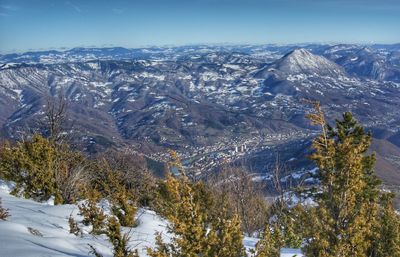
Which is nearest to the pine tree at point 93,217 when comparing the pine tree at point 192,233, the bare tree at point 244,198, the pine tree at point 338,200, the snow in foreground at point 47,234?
the snow in foreground at point 47,234

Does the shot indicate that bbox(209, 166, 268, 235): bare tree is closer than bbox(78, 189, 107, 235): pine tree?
No

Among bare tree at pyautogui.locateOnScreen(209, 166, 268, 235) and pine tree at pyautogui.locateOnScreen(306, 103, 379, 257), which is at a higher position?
pine tree at pyautogui.locateOnScreen(306, 103, 379, 257)

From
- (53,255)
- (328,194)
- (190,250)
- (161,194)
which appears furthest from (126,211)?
(328,194)

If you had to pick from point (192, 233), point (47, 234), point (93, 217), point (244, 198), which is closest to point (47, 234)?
point (47, 234)

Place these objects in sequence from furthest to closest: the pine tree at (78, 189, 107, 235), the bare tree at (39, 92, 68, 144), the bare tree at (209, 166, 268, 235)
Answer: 1. the bare tree at (209, 166, 268, 235)
2. the bare tree at (39, 92, 68, 144)
3. the pine tree at (78, 189, 107, 235)

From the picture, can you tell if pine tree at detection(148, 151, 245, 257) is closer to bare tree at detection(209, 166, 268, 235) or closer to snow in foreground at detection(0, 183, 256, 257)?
snow in foreground at detection(0, 183, 256, 257)

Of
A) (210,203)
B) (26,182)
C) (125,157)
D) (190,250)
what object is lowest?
(125,157)

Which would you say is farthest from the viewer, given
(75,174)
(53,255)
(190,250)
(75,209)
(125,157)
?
(125,157)

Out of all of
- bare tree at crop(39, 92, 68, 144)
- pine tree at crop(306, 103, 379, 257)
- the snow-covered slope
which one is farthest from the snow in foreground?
bare tree at crop(39, 92, 68, 144)

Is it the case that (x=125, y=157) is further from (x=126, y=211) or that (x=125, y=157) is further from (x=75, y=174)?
(x=126, y=211)
